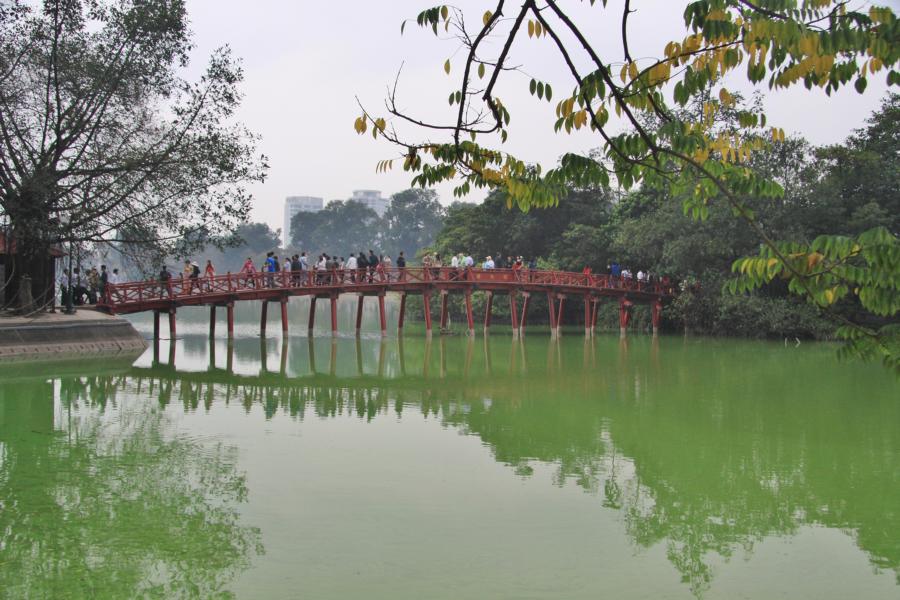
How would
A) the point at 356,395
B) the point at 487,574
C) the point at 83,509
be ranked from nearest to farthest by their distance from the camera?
1. the point at 487,574
2. the point at 83,509
3. the point at 356,395

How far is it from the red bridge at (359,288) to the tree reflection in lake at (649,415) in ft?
6.80

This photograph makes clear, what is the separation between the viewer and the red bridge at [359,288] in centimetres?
2428

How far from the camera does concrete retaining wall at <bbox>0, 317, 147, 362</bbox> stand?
715 inches

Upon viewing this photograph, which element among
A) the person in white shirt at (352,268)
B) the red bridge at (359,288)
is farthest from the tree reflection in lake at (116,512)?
the person in white shirt at (352,268)

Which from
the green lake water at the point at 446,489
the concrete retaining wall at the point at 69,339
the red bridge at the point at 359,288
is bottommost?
the green lake water at the point at 446,489

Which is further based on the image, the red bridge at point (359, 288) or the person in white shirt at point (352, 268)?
the person in white shirt at point (352, 268)

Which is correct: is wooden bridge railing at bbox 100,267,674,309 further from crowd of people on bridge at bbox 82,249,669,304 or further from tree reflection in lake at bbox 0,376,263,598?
tree reflection in lake at bbox 0,376,263,598

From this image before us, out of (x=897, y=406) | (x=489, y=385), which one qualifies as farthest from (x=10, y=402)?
(x=897, y=406)

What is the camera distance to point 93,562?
5621 millimetres

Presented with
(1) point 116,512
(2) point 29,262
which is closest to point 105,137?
(2) point 29,262

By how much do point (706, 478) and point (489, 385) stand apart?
297 inches

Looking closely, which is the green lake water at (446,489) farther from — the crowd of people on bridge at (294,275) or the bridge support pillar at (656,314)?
the bridge support pillar at (656,314)

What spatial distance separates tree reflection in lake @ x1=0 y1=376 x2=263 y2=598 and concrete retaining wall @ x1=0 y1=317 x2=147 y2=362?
312 inches

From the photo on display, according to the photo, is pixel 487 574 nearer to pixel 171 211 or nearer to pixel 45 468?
pixel 45 468
